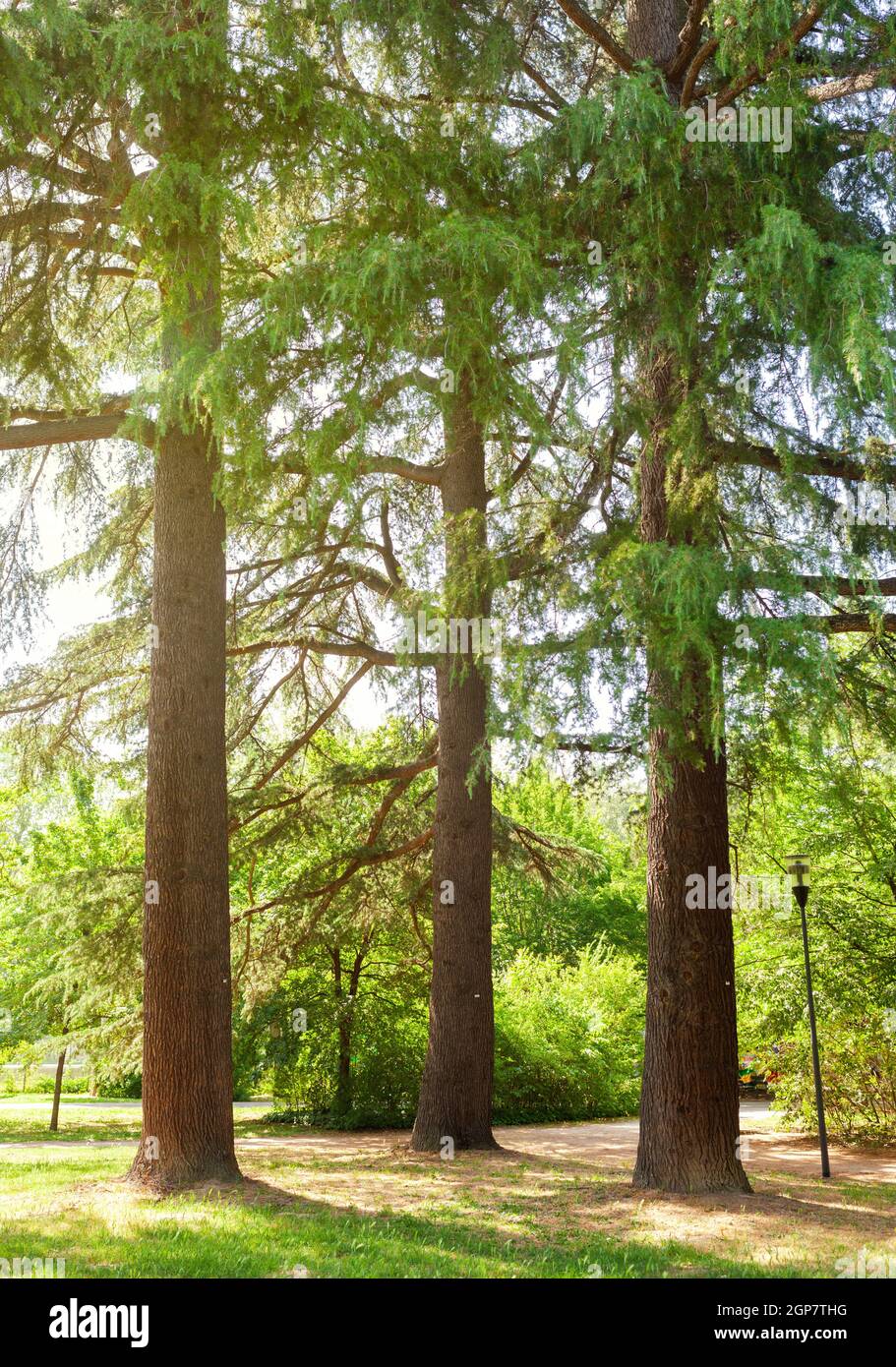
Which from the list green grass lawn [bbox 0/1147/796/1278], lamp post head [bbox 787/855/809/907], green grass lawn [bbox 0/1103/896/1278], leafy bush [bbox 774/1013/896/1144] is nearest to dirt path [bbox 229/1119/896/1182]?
leafy bush [bbox 774/1013/896/1144]

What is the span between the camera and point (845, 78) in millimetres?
7559

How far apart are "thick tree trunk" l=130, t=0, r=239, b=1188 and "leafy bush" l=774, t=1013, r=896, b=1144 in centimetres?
840

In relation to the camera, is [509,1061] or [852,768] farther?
[509,1061]

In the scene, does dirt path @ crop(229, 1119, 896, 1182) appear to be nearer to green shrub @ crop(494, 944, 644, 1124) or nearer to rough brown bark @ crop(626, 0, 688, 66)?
green shrub @ crop(494, 944, 644, 1124)

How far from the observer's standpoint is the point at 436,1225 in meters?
6.95

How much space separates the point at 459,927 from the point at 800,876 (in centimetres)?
346

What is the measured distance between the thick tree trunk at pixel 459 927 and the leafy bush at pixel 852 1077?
15.8 feet

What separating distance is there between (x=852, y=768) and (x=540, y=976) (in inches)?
390

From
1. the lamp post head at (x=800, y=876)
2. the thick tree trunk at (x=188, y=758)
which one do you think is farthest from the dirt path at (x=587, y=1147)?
the thick tree trunk at (x=188, y=758)

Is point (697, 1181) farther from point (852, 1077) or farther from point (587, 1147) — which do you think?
point (852, 1077)

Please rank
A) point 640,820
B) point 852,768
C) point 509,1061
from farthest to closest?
1. point 509,1061
2. point 640,820
3. point 852,768

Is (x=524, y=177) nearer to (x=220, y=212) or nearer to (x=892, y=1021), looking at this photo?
(x=220, y=212)

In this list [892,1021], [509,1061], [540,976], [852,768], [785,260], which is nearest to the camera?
[785,260]
